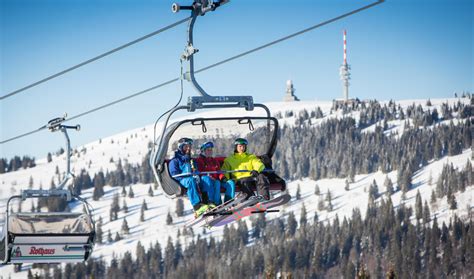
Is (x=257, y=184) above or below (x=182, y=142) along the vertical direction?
below

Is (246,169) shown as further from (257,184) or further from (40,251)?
(40,251)

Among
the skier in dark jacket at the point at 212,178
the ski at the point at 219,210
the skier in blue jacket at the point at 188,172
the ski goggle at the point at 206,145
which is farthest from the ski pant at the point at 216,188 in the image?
the ski goggle at the point at 206,145

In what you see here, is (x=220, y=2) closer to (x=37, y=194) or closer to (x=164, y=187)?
(x=164, y=187)

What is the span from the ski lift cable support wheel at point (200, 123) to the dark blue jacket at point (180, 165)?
14 cm

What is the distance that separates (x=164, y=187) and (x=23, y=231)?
1084cm

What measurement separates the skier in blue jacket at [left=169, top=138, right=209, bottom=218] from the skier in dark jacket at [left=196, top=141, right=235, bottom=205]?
0.65 feet

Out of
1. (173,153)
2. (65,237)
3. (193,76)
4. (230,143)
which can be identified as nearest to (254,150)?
(230,143)

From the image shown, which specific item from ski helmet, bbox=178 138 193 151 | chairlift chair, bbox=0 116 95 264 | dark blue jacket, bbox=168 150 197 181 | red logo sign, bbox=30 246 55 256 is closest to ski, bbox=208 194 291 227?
dark blue jacket, bbox=168 150 197 181

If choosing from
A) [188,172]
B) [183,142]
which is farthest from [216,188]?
[183,142]

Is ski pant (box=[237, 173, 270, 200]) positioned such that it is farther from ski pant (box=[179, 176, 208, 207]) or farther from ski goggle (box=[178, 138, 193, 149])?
ski goggle (box=[178, 138, 193, 149])

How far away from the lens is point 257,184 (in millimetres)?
26594

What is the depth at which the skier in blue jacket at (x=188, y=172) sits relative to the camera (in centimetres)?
2595

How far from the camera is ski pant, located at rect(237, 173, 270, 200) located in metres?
26.5

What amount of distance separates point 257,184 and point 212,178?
106 centimetres
